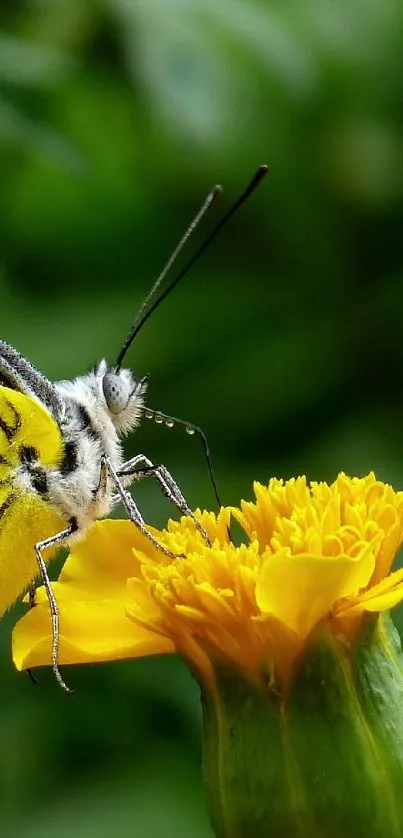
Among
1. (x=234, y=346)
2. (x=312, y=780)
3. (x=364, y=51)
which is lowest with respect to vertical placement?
(x=312, y=780)

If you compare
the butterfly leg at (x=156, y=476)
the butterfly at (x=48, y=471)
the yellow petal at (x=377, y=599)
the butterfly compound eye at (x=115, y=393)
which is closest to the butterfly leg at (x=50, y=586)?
the butterfly at (x=48, y=471)

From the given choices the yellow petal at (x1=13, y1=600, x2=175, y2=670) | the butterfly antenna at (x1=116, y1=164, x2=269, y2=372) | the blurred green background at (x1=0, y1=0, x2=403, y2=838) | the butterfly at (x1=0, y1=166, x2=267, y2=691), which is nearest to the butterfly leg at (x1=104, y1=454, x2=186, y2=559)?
the butterfly at (x1=0, y1=166, x2=267, y2=691)

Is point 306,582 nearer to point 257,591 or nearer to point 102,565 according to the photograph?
point 257,591

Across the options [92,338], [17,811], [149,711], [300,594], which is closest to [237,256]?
[92,338]

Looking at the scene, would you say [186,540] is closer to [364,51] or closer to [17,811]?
[17,811]

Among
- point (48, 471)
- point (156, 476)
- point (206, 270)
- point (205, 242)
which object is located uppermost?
point (206, 270)

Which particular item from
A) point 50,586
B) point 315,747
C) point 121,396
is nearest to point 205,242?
point 121,396

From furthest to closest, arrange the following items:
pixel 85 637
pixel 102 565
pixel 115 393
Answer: pixel 115 393
pixel 102 565
pixel 85 637

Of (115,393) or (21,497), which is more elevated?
(115,393)
